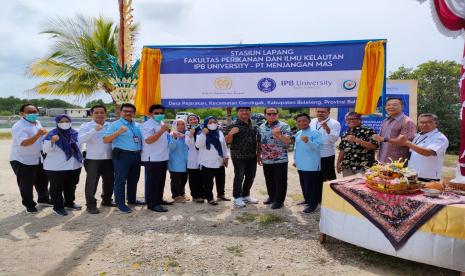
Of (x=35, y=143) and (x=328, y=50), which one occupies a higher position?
(x=328, y=50)

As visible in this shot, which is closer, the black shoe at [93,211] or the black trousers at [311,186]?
the black trousers at [311,186]

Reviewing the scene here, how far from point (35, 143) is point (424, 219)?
216 inches

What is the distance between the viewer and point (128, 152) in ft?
17.6

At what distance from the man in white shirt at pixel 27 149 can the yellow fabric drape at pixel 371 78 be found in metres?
4.89

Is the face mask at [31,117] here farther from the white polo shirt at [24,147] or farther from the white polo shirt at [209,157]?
the white polo shirt at [209,157]

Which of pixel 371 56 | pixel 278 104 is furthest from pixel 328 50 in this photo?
pixel 278 104

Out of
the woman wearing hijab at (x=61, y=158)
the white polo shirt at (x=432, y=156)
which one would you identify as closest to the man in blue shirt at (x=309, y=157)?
the white polo shirt at (x=432, y=156)

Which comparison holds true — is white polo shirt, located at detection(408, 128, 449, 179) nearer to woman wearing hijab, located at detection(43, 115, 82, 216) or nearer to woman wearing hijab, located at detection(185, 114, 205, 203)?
woman wearing hijab, located at detection(185, 114, 205, 203)

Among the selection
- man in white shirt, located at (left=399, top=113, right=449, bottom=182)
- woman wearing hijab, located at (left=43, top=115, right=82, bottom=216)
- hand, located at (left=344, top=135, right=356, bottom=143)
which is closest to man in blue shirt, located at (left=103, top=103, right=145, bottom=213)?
woman wearing hijab, located at (left=43, top=115, right=82, bottom=216)

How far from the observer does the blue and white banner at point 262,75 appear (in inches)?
212

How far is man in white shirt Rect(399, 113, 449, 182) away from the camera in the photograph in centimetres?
405

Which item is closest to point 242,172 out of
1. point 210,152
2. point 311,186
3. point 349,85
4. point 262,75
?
point 210,152

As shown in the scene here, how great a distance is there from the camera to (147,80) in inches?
227

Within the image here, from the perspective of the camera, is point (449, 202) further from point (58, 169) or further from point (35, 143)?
point (35, 143)
